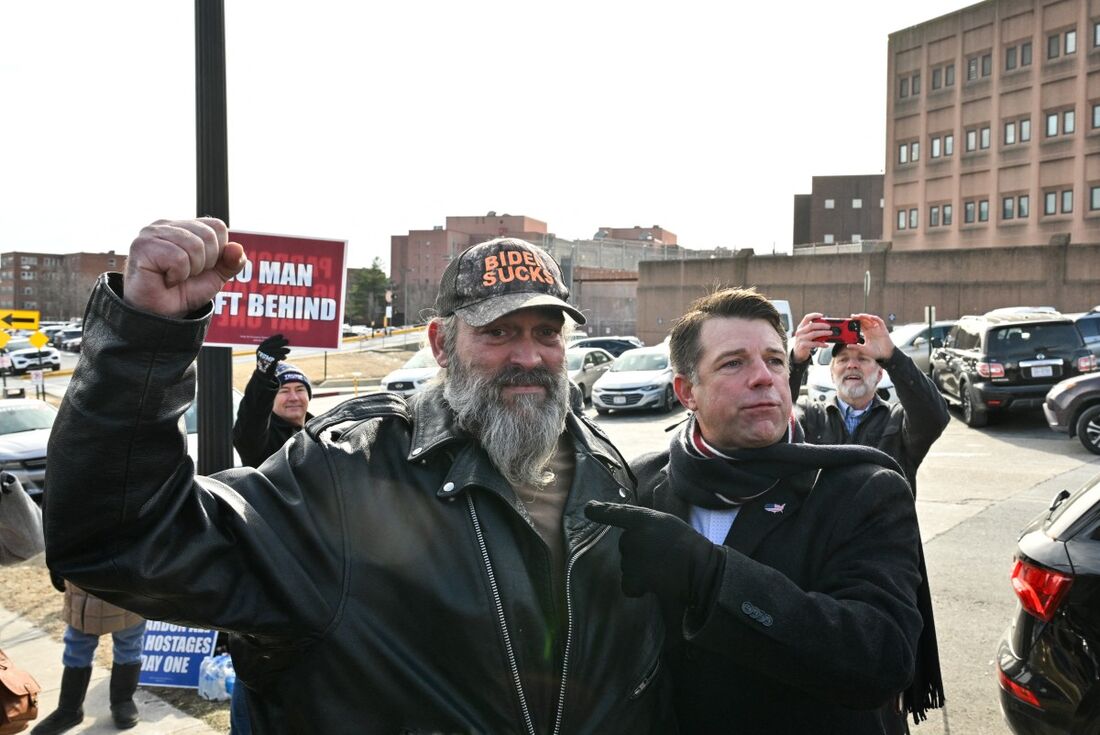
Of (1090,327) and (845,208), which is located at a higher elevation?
(845,208)

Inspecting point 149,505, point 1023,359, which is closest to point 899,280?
point 1023,359

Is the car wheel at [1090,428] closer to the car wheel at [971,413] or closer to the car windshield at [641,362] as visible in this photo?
the car wheel at [971,413]

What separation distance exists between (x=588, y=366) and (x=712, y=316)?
21501 mm

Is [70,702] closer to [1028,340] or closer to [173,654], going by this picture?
[173,654]

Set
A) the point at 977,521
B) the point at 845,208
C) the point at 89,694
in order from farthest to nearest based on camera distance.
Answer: the point at 845,208
the point at 977,521
the point at 89,694

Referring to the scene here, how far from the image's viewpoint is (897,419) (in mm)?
4484

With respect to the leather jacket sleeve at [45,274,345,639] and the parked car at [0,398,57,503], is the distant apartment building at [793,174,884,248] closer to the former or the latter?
the parked car at [0,398,57,503]

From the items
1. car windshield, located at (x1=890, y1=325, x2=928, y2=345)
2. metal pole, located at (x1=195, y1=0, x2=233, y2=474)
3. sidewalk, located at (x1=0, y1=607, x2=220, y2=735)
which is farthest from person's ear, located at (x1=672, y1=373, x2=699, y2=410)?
car windshield, located at (x1=890, y1=325, x2=928, y2=345)

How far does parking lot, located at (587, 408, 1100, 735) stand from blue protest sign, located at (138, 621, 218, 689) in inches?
170

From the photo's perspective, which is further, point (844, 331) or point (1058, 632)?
point (844, 331)

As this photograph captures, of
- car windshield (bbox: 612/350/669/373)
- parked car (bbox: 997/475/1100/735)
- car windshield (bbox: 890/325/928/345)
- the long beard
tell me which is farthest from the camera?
car windshield (bbox: 612/350/669/373)

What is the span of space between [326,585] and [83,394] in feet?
2.17

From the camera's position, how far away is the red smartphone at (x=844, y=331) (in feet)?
13.1

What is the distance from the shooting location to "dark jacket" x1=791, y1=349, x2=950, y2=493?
13.5ft
